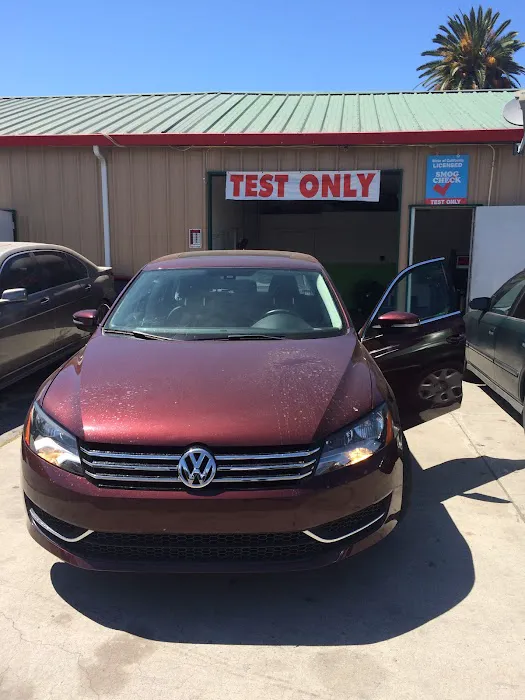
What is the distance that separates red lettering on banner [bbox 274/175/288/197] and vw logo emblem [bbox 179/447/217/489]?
7.57 m

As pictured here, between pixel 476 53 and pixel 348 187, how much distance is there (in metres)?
29.3

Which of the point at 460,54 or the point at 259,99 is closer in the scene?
the point at 259,99

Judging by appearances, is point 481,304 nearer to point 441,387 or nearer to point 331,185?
point 441,387

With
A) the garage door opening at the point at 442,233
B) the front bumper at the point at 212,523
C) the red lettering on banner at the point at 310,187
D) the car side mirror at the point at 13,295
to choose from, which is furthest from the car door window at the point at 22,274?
the garage door opening at the point at 442,233

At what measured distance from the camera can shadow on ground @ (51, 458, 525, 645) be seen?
2.72 metres

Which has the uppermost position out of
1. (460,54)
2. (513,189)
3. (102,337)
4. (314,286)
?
(460,54)

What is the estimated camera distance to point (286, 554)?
8.75 ft

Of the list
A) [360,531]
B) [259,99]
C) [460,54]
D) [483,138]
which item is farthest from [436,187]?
[460,54]

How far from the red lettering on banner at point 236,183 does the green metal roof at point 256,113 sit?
699 millimetres

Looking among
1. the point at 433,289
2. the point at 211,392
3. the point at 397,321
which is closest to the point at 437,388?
the point at 397,321

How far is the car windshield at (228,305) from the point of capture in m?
3.76

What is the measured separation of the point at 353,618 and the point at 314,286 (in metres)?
2.19

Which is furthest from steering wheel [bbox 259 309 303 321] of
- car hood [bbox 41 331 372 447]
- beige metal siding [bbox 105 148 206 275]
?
beige metal siding [bbox 105 148 206 275]

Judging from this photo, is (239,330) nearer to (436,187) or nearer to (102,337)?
(102,337)
